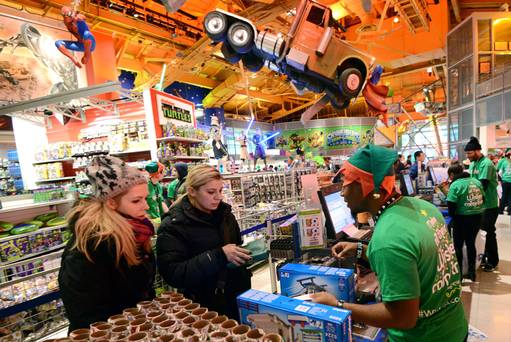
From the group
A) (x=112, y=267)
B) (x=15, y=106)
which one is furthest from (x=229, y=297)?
(x=15, y=106)

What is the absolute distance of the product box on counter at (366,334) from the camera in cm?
118

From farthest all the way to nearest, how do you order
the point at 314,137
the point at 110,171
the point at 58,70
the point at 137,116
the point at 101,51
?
1. the point at 314,137
2. the point at 101,51
3. the point at 137,116
4. the point at 58,70
5. the point at 110,171

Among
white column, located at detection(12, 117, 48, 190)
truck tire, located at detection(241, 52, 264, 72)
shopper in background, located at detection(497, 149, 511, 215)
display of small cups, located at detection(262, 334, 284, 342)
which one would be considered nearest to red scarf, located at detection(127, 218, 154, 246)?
display of small cups, located at detection(262, 334, 284, 342)

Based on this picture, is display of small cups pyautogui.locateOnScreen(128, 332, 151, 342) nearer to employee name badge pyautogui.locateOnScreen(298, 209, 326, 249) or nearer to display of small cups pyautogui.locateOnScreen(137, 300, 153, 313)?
display of small cups pyautogui.locateOnScreen(137, 300, 153, 313)

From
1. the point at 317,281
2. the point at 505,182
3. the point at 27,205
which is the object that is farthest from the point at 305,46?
the point at 505,182

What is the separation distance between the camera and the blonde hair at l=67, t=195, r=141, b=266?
1.21m

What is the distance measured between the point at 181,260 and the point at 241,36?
3.00 metres

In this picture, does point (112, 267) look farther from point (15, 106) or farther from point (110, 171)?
point (15, 106)

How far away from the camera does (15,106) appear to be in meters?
4.04

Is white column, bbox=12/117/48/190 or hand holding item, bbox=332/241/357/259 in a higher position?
white column, bbox=12/117/48/190

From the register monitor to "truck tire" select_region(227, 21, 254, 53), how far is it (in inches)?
91.7

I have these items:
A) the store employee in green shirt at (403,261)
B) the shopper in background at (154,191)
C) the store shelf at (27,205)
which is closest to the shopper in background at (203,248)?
the store employee in green shirt at (403,261)

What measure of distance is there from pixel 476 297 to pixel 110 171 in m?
4.15

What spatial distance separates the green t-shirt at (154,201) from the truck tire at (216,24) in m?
2.32
